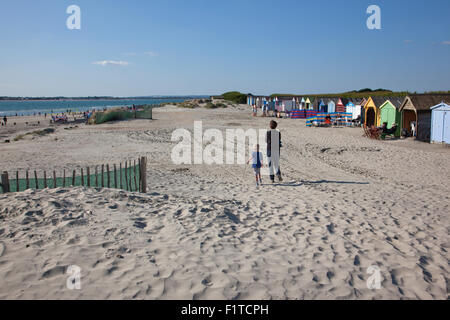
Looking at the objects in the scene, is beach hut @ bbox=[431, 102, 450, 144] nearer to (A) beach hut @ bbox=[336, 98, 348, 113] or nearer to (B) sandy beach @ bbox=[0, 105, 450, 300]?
(B) sandy beach @ bbox=[0, 105, 450, 300]

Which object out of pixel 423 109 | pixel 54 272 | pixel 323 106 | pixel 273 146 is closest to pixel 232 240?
pixel 54 272

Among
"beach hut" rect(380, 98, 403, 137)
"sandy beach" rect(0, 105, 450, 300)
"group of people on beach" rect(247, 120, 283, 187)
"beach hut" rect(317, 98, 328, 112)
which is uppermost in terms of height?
"beach hut" rect(317, 98, 328, 112)

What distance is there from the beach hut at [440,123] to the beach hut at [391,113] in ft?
10.5

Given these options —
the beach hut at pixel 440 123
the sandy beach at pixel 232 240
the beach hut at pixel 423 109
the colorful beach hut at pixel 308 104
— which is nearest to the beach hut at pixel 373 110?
the beach hut at pixel 423 109

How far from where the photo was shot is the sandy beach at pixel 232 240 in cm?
415

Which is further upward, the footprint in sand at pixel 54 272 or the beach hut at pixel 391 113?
the beach hut at pixel 391 113

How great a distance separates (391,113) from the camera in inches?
862

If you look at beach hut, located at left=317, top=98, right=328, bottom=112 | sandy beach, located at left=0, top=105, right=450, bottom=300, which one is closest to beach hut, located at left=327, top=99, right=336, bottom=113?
beach hut, located at left=317, top=98, right=328, bottom=112

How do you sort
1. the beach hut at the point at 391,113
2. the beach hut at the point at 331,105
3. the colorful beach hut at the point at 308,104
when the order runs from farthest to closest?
the colorful beach hut at the point at 308,104
the beach hut at the point at 331,105
the beach hut at the point at 391,113

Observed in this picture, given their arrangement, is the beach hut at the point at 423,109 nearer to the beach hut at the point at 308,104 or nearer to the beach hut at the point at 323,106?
the beach hut at the point at 323,106

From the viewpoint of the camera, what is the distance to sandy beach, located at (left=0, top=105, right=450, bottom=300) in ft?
13.6

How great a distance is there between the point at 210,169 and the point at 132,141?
30.8 ft

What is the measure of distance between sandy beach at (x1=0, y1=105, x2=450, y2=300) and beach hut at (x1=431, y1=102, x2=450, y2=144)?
7764 mm
